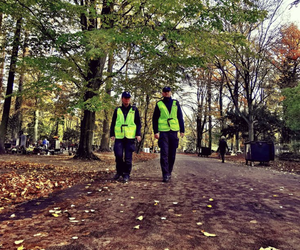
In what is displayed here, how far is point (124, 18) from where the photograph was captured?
11555mm

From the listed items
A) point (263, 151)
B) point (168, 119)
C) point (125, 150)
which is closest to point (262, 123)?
point (263, 151)

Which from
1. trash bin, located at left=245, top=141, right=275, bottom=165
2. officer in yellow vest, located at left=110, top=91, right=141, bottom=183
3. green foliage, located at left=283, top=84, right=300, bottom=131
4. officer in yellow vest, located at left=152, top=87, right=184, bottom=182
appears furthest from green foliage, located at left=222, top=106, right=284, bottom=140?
officer in yellow vest, located at left=110, top=91, right=141, bottom=183

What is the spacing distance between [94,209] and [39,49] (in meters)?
9.90

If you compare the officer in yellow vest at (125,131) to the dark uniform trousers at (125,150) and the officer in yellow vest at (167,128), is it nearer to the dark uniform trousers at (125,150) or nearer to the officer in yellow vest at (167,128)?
the dark uniform trousers at (125,150)

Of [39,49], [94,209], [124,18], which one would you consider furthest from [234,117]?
[94,209]

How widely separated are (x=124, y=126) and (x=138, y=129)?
0.39 metres

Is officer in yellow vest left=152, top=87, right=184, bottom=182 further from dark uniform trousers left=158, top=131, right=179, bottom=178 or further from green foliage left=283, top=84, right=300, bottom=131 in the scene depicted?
green foliage left=283, top=84, right=300, bottom=131

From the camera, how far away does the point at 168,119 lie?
221 inches

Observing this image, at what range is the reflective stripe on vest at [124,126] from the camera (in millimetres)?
5508

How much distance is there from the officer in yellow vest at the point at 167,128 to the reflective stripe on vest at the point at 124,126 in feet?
1.93

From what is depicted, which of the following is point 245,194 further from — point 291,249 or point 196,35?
point 196,35

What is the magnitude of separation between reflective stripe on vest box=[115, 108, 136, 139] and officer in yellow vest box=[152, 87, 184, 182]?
0.59 metres

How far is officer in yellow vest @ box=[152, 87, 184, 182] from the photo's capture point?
5590 mm

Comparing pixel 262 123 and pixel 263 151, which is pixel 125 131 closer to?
pixel 263 151
